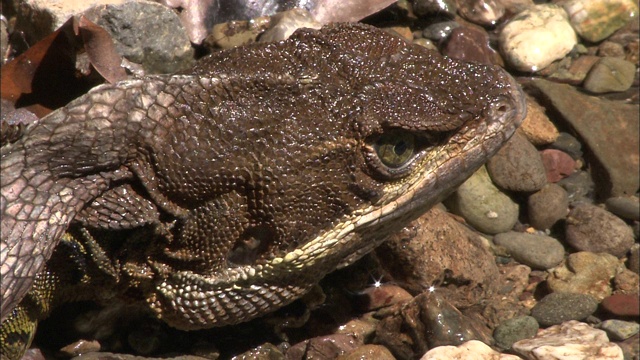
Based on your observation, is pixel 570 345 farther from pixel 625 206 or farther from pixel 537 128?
pixel 537 128

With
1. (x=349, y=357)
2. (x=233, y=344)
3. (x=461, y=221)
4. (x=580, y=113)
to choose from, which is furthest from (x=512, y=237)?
(x=233, y=344)

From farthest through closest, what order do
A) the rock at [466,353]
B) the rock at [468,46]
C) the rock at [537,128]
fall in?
1. the rock at [468,46]
2. the rock at [537,128]
3. the rock at [466,353]

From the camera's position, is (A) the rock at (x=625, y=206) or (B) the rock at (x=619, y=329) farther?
(A) the rock at (x=625, y=206)

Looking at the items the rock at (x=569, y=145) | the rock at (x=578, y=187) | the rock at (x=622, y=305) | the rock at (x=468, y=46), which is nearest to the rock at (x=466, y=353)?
the rock at (x=622, y=305)

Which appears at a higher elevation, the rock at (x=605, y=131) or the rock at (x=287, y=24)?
the rock at (x=287, y=24)

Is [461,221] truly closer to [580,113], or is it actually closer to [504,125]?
[580,113]

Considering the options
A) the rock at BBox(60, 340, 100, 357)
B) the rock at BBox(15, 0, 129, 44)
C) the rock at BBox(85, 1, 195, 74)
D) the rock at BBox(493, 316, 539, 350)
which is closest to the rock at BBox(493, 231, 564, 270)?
the rock at BBox(493, 316, 539, 350)

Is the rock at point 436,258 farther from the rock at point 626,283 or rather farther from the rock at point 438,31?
the rock at point 438,31

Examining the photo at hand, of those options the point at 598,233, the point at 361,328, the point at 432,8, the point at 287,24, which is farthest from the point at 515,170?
the point at 287,24
